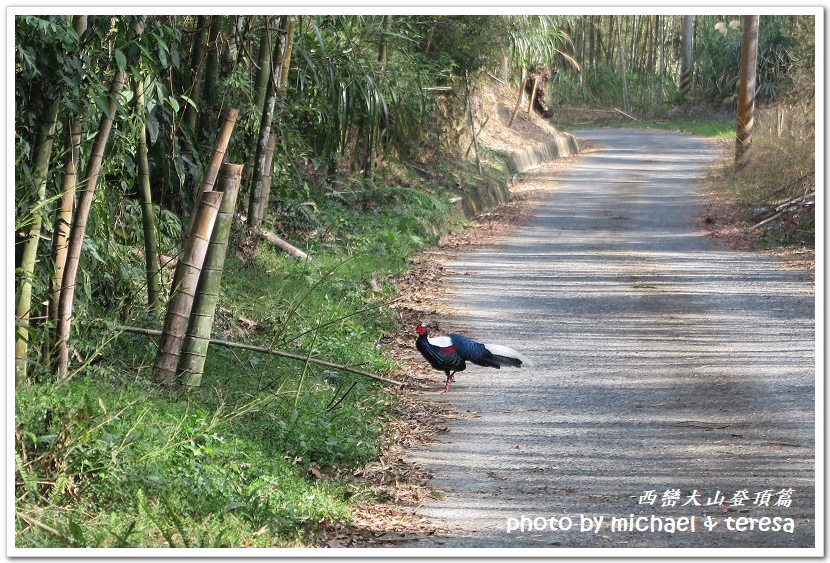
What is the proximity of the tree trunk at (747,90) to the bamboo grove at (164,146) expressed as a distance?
3366 millimetres

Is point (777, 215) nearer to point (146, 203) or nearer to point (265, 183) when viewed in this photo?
point (265, 183)

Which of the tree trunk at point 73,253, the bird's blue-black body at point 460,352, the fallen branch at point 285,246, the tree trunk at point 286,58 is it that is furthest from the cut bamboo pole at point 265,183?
the tree trunk at point 73,253

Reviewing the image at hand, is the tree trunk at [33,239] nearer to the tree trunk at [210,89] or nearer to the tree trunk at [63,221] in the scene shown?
the tree trunk at [63,221]

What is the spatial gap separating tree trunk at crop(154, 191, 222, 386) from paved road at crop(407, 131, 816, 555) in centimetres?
140

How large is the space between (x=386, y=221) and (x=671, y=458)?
6468mm

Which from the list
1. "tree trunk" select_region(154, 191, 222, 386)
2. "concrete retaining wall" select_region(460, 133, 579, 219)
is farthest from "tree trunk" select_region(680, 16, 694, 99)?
"tree trunk" select_region(154, 191, 222, 386)

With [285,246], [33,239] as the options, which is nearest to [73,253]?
[33,239]

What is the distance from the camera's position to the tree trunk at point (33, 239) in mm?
3516

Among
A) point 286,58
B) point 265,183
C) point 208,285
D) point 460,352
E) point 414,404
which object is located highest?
point 286,58

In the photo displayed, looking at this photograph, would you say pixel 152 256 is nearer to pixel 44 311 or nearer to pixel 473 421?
pixel 44 311

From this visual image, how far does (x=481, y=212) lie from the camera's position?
1306cm

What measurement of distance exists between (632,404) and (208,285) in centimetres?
265

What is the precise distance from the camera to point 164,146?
5.73 metres

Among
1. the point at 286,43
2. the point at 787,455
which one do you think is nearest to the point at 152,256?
the point at 286,43
